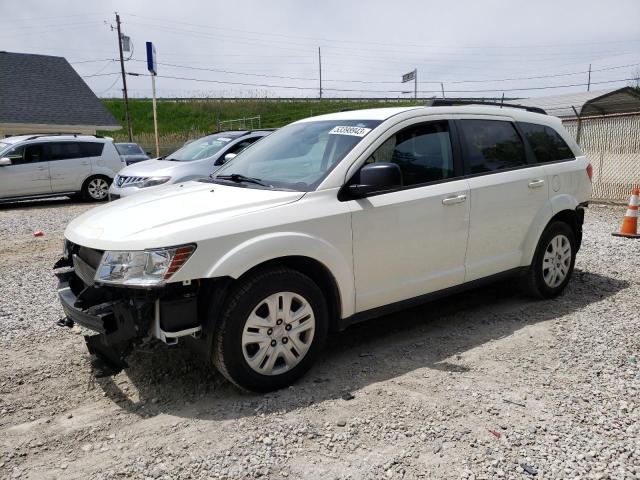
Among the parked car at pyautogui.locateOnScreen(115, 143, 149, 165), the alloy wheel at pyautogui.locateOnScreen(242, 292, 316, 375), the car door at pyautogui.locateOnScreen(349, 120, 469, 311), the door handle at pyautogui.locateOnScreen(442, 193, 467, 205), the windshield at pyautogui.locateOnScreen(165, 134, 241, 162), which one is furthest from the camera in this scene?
the parked car at pyautogui.locateOnScreen(115, 143, 149, 165)

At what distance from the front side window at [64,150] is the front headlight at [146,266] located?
12.5 metres

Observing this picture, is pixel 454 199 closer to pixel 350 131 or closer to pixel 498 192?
pixel 498 192

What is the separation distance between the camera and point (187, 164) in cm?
959

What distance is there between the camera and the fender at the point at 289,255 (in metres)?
3.19

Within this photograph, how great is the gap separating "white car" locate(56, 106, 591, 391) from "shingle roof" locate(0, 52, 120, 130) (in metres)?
32.3

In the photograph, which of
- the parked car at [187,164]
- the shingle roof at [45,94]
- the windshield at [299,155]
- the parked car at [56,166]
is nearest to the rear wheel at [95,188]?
the parked car at [56,166]

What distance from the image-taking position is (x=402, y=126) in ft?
13.6

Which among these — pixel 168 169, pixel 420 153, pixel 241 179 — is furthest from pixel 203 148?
pixel 420 153

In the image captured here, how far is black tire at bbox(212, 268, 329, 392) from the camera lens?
127 inches

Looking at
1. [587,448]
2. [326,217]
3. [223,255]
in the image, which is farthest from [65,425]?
[587,448]

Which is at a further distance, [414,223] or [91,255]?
[414,223]

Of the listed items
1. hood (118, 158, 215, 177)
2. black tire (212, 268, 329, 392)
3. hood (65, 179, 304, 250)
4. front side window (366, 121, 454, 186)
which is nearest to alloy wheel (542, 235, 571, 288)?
front side window (366, 121, 454, 186)

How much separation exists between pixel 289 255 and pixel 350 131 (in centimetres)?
121

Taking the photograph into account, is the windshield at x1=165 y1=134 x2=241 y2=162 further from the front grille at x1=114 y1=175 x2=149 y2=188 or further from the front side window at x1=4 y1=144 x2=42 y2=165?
the front side window at x1=4 y1=144 x2=42 y2=165
